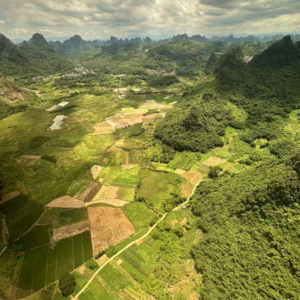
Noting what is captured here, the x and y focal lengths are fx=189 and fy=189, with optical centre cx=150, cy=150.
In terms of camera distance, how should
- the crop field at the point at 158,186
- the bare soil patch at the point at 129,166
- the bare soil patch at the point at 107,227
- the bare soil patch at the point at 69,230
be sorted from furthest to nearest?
the bare soil patch at the point at 129,166, the crop field at the point at 158,186, the bare soil patch at the point at 69,230, the bare soil patch at the point at 107,227

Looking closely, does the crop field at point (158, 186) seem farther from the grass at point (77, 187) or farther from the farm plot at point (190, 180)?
the grass at point (77, 187)

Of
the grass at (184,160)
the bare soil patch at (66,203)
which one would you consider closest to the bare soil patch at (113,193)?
the bare soil patch at (66,203)

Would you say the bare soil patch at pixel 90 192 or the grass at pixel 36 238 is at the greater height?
the bare soil patch at pixel 90 192

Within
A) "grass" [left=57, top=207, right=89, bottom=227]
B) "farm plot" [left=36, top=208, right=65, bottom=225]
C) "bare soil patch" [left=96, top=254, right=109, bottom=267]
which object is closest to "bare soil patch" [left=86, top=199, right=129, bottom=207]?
"grass" [left=57, top=207, right=89, bottom=227]

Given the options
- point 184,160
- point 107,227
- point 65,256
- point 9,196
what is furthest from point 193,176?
point 9,196

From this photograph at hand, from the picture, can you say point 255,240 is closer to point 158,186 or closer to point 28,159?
point 158,186

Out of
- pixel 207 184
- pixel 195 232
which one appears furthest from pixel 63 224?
pixel 207 184
